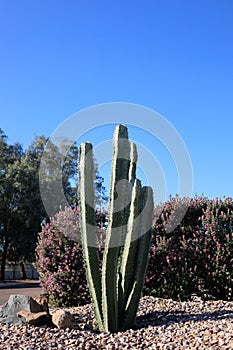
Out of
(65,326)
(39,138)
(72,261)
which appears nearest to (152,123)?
(72,261)

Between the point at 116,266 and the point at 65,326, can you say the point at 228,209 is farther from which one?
the point at 65,326

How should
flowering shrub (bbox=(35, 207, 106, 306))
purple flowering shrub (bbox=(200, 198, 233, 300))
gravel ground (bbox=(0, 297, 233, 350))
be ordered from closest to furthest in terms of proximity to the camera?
gravel ground (bbox=(0, 297, 233, 350))
purple flowering shrub (bbox=(200, 198, 233, 300))
flowering shrub (bbox=(35, 207, 106, 306))

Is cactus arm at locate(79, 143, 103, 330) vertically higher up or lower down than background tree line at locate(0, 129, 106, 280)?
lower down

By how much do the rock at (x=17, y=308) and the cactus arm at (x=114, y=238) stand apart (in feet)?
3.27

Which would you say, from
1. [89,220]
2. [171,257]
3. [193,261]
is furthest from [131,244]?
[193,261]

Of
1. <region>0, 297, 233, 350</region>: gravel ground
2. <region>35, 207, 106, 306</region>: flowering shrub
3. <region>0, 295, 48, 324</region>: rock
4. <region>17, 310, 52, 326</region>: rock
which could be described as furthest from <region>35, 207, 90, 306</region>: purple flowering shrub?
<region>17, 310, 52, 326</region>: rock

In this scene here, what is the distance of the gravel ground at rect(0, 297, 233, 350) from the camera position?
464 cm

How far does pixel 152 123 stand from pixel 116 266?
2.62 meters

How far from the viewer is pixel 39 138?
2817cm

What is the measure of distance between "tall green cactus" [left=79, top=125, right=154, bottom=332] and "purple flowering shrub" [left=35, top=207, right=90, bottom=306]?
220 centimetres

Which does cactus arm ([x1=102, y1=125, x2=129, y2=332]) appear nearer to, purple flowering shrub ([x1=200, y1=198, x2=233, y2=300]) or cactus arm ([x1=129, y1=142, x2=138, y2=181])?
cactus arm ([x1=129, y1=142, x2=138, y2=181])

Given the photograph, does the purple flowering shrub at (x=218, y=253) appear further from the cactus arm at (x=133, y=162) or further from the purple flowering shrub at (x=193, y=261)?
the cactus arm at (x=133, y=162)

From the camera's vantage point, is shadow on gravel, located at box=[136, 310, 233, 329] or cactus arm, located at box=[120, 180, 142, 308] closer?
cactus arm, located at box=[120, 180, 142, 308]

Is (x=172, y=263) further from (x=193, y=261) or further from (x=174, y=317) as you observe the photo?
(x=174, y=317)
